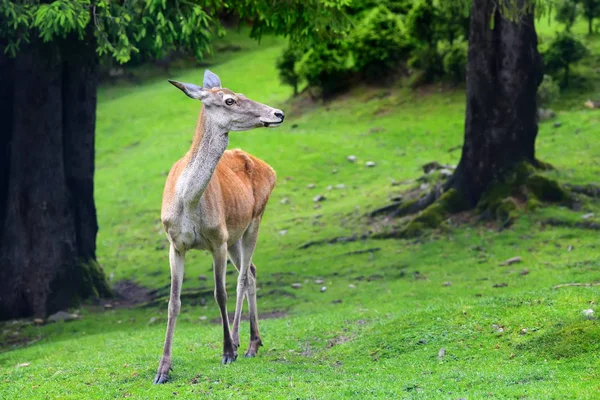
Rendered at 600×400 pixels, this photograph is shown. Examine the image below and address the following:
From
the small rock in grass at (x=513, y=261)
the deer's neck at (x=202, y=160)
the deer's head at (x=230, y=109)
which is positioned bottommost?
the small rock in grass at (x=513, y=261)

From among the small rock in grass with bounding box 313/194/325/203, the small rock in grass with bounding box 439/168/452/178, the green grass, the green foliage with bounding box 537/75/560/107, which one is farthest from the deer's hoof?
the green foliage with bounding box 537/75/560/107

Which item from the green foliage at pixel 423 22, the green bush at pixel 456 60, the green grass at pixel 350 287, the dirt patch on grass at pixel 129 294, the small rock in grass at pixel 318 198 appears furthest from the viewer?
the green foliage at pixel 423 22

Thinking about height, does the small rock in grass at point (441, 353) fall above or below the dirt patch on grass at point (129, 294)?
above

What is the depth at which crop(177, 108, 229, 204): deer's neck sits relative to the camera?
338 inches

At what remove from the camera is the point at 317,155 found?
79.1 ft

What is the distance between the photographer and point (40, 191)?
1459cm

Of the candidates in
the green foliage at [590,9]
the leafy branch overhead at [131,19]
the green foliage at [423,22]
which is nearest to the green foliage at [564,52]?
the green foliage at [590,9]

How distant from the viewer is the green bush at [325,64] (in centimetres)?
2738

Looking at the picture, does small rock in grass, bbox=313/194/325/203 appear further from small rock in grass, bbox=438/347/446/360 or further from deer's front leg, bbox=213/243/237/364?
small rock in grass, bbox=438/347/446/360

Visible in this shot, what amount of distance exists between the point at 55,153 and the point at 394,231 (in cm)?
636

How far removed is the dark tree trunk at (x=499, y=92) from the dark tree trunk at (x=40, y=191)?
267 inches

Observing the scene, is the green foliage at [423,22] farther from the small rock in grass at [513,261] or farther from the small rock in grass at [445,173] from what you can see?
the small rock in grass at [513,261]

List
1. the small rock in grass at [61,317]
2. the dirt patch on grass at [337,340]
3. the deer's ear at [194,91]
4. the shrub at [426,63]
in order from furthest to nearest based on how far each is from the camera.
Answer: the shrub at [426,63] → the small rock in grass at [61,317] → the dirt patch on grass at [337,340] → the deer's ear at [194,91]

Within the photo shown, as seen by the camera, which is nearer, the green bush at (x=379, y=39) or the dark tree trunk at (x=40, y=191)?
the dark tree trunk at (x=40, y=191)
